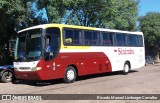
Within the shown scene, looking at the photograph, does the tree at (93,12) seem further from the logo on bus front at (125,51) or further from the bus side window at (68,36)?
the bus side window at (68,36)

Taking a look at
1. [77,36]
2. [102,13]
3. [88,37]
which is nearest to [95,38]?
[88,37]

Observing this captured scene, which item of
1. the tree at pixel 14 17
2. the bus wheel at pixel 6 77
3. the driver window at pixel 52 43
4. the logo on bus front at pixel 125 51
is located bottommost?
the bus wheel at pixel 6 77

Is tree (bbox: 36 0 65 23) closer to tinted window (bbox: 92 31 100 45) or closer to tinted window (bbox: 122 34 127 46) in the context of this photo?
tinted window (bbox: 122 34 127 46)

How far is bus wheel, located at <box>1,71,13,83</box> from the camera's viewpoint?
17.3 meters

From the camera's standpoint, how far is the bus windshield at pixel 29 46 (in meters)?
15.1

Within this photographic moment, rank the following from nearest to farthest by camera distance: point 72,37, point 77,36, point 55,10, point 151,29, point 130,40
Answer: point 72,37 < point 77,36 < point 130,40 < point 55,10 < point 151,29

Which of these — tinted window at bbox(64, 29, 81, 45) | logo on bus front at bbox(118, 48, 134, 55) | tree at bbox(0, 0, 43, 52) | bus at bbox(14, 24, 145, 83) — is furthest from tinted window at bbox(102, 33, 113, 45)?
tree at bbox(0, 0, 43, 52)

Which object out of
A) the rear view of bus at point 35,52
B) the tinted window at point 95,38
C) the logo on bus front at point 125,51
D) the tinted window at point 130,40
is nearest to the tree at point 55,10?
the tinted window at point 130,40

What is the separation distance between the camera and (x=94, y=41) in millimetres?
18531

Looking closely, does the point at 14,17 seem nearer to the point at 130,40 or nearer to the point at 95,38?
the point at 95,38

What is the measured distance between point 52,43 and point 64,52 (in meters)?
0.92

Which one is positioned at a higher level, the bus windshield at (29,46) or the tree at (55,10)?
the tree at (55,10)

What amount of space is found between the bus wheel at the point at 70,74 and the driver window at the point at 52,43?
1406 mm

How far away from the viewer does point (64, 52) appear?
52.9 ft
